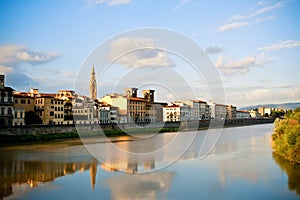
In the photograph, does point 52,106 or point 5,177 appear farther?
point 52,106

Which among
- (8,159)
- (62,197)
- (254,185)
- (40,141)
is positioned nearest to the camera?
(62,197)

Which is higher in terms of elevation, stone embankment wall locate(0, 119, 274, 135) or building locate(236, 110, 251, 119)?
building locate(236, 110, 251, 119)

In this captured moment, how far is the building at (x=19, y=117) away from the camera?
29656 mm

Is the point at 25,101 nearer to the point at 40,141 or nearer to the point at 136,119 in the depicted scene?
the point at 40,141

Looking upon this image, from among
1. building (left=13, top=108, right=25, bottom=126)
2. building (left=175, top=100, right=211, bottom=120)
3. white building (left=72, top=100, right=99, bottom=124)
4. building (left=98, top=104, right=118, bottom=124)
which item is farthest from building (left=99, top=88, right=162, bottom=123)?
building (left=13, top=108, right=25, bottom=126)

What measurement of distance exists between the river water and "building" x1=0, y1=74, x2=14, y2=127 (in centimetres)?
1030

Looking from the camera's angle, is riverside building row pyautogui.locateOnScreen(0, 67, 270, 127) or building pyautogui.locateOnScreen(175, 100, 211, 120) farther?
building pyautogui.locateOnScreen(175, 100, 211, 120)

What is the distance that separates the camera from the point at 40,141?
89.7 feet

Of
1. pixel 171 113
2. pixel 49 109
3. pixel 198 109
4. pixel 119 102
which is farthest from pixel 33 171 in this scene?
pixel 198 109

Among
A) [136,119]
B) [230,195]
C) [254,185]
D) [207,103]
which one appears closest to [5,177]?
[230,195]

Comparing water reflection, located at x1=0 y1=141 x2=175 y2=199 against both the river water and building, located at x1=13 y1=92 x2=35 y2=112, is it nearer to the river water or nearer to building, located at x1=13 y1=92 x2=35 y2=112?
the river water

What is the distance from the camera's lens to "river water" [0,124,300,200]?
34.7 ft

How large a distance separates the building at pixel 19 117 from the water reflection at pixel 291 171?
22.0 m

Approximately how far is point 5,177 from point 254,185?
9302 mm
